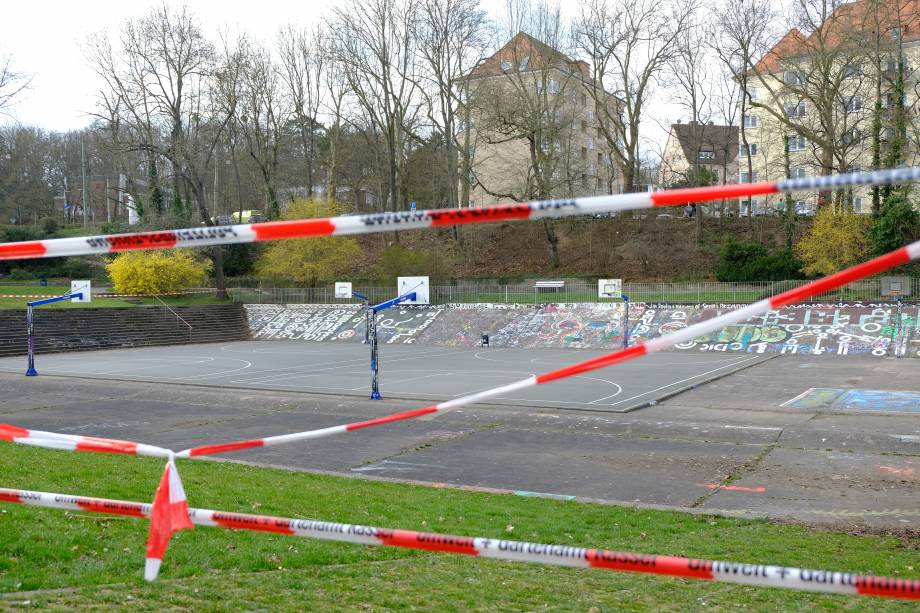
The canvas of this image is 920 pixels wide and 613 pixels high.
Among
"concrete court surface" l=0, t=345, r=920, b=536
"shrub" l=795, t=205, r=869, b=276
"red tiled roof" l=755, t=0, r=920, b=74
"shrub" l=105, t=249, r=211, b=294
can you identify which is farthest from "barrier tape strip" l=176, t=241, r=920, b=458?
"shrub" l=105, t=249, r=211, b=294

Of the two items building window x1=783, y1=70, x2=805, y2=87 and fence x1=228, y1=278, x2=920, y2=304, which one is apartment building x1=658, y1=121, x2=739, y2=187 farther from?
fence x1=228, y1=278, x2=920, y2=304

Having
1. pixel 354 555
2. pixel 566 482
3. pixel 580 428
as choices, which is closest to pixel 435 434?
pixel 580 428

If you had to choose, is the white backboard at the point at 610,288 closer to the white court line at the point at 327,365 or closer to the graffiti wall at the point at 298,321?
the white court line at the point at 327,365

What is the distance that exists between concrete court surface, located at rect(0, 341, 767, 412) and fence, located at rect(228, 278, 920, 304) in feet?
21.1

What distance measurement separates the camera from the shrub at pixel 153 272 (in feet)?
157

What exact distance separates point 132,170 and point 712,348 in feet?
151

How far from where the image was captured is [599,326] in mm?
39219

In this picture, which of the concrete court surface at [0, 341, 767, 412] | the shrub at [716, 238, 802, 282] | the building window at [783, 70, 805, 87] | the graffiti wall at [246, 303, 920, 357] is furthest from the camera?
the building window at [783, 70, 805, 87]

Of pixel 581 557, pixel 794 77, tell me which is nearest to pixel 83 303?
pixel 794 77

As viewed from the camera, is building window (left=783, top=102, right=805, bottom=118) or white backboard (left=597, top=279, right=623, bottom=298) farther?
building window (left=783, top=102, right=805, bottom=118)

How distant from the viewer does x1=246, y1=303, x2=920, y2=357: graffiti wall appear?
33.6 metres

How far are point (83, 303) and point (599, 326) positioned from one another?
28871 millimetres

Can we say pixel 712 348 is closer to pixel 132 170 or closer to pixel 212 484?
pixel 212 484

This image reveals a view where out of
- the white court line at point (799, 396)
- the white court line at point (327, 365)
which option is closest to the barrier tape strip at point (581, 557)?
the white court line at point (799, 396)
